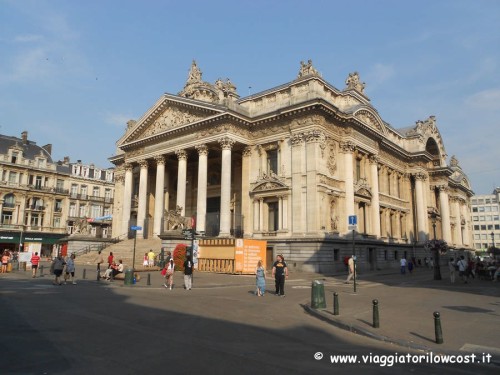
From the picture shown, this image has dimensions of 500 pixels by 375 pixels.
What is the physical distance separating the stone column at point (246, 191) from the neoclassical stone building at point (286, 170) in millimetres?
100

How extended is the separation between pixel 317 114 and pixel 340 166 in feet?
19.1

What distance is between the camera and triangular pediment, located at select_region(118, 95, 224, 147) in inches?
1549

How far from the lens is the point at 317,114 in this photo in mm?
34781

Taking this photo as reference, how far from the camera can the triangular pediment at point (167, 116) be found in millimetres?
39344

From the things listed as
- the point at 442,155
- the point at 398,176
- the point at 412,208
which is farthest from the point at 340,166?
the point at 442,155

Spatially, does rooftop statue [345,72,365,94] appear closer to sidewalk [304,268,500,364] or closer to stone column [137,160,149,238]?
stone column [137,160,149,238]

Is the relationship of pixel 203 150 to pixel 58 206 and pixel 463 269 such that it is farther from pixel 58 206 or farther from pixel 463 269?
pixel 58 206

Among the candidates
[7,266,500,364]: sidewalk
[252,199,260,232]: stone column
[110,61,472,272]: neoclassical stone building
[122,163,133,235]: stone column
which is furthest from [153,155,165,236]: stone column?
[7,266,500,364]: sidewalk

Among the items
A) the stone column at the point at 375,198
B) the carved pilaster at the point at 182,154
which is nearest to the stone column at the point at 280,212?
the stone column at the point at 375,198

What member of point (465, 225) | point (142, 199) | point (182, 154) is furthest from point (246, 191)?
point (465, 225)

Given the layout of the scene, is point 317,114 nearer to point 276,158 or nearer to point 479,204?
point 276,158

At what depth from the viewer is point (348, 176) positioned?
37.2 meters

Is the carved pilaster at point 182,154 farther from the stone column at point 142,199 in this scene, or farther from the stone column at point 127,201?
the stone column at point 127,201

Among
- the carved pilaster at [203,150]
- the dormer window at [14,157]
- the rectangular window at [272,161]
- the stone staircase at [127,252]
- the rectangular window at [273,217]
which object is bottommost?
the stone staircase at [127,252]
